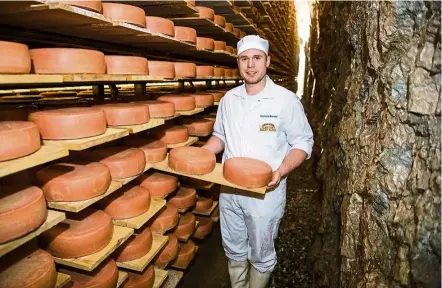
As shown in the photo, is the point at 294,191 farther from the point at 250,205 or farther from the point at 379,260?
the point at 379,260

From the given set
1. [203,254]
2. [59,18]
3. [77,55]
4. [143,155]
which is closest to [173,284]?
[203,254]

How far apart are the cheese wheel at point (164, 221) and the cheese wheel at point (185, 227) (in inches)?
11.6

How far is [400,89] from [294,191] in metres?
3.54

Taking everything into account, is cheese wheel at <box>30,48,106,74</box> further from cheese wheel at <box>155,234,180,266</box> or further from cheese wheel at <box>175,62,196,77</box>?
cheese wheel at <box>155,234,180,266</box>

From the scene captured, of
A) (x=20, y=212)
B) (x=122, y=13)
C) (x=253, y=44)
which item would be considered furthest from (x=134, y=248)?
(x=253, y=44)

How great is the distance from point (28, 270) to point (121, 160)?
79cm

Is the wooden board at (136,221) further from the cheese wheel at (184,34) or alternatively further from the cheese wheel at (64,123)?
the cheese wheel at (184,34)

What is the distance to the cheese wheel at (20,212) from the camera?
47.8 inches

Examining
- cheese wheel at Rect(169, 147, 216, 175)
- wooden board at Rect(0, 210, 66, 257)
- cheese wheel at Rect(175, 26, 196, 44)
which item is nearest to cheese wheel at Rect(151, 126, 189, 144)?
cheese wheel at Rect(169, 147, 216, 175)

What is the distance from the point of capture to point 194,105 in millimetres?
2904

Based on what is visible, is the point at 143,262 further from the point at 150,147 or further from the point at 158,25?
the point at 158,25

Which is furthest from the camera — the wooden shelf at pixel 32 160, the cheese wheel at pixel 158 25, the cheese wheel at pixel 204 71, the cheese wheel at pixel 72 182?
the cheese wheel at pixel 204 71

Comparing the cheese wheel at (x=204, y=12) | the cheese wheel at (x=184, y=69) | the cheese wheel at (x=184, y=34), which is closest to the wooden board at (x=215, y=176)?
the cheese wheel at (x=184, y=69)

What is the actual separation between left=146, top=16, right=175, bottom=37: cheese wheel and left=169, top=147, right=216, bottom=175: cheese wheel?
91cm
